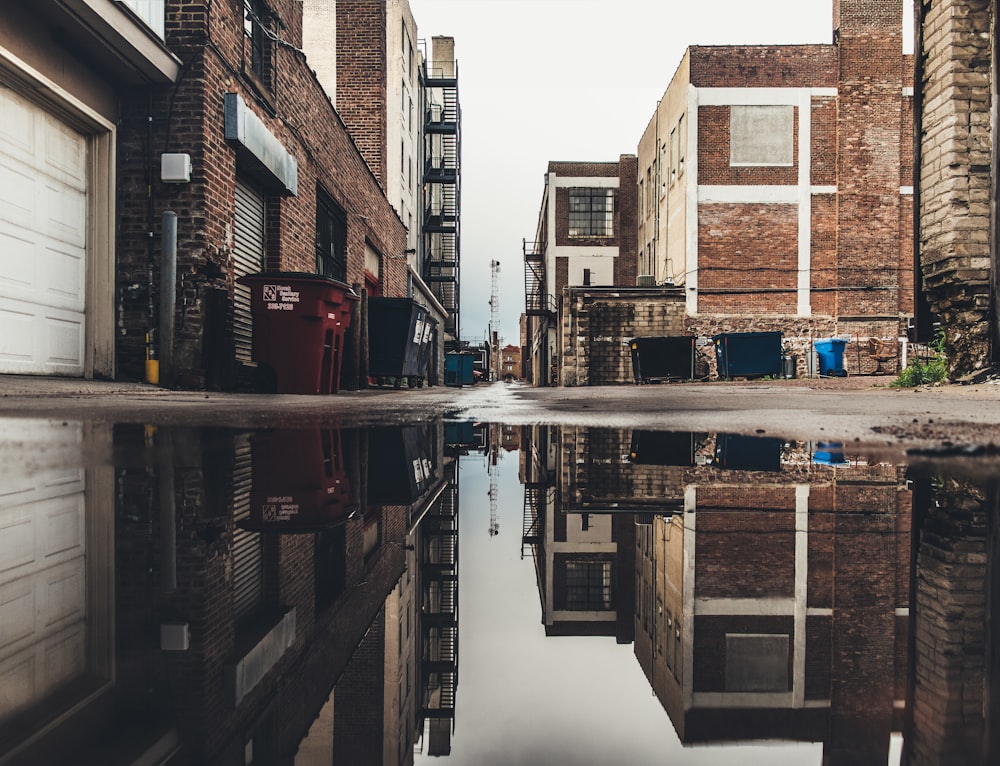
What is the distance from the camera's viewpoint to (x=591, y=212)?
40312 millimetres

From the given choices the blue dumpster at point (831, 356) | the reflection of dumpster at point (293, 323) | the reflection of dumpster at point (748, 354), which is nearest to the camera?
the reflection of dumpster at point (293, 323)

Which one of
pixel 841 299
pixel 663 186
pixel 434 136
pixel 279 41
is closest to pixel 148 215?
pixel 279 41

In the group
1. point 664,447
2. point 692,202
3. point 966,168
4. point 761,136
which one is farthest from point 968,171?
point 761,136

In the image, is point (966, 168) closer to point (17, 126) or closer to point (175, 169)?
point (175, 169)

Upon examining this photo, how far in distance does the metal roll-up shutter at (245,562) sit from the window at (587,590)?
1.77ft

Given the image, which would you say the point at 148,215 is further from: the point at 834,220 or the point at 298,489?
the point at 834,220

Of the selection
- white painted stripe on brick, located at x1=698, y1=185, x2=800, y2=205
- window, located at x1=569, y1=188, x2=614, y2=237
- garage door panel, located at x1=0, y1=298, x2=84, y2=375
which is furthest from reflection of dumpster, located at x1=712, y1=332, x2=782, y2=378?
window, located at x1=569, y1=188, x2=614, y2=237

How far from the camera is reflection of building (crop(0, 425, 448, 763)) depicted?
0.70 metres

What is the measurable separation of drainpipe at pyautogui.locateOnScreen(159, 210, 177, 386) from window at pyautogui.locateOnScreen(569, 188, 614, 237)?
34.2 metres

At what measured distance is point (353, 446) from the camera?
298cm

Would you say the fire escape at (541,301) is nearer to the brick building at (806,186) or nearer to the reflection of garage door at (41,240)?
the brick building at (806,186)

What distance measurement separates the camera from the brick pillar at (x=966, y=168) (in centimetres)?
959

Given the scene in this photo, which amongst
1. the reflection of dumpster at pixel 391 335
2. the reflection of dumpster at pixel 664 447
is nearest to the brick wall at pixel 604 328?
the reflection of dumpster at pixel 391 335

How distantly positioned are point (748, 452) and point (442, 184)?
117 ft
